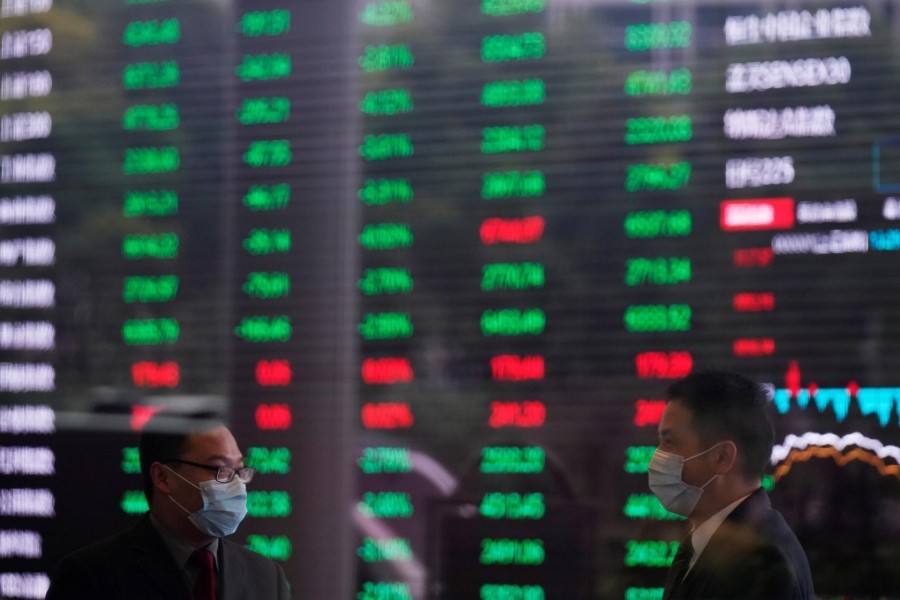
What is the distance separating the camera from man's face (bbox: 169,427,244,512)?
2.32 meters

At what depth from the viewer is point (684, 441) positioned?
2.20 m

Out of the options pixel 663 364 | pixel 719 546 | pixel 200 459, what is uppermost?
pixel 663 364

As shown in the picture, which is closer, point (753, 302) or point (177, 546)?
point (177, 546)

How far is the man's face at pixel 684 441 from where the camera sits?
7.14 ft

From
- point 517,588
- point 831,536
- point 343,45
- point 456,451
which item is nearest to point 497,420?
point 456,451

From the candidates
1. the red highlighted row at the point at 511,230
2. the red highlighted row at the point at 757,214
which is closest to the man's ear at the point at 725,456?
the red highlighted row at the point at 757,214

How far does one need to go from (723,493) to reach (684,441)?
11 cm

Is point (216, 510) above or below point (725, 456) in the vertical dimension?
below

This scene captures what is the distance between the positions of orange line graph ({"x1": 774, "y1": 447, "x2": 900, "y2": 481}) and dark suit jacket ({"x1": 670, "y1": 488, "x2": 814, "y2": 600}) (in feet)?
1.34

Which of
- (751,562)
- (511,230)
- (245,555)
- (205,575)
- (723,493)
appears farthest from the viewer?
(511,230)

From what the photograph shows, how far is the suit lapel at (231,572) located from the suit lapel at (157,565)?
0.28 ft

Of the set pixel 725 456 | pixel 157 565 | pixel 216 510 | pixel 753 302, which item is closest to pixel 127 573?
pixel 157 565

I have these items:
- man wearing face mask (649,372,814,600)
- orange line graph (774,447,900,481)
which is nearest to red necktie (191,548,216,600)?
man wearing face mask (649,372,814,600)

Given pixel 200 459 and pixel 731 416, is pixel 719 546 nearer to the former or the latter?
pixel 731 416
